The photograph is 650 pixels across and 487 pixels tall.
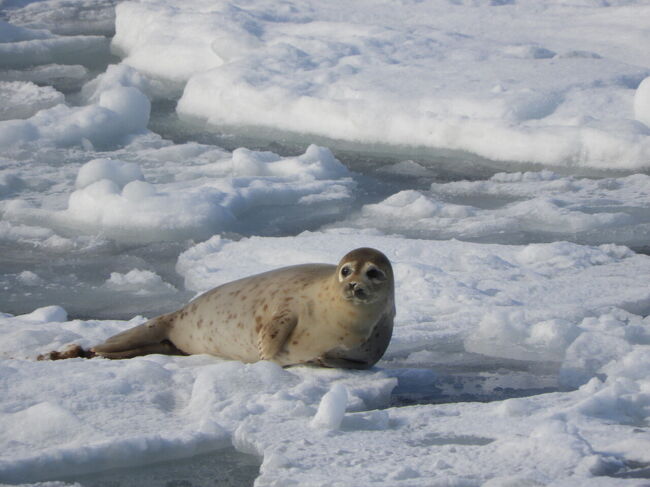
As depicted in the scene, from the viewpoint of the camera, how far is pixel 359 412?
9.74 ft

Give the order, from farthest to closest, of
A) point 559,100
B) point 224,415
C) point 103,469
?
1. point 559,100
2. point 224,415
3. point 103,469

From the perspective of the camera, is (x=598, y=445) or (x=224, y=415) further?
(x=224, y=415)

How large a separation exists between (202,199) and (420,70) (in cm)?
287

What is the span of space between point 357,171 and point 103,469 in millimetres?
4463

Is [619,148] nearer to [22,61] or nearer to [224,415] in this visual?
[224,415]

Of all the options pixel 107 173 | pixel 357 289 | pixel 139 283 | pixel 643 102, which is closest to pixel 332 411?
pixel 357 289

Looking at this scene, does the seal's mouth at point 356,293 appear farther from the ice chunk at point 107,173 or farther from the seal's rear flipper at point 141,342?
the ice chunk at point 107,173

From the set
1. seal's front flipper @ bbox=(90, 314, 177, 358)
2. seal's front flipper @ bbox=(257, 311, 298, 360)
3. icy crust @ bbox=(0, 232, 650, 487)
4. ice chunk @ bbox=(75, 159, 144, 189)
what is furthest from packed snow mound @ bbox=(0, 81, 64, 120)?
seal's front flipper @ bbox=(257, 311, 298, 360)

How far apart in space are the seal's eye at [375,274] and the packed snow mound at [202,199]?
252cm

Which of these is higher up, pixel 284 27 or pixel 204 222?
pixel 284 27

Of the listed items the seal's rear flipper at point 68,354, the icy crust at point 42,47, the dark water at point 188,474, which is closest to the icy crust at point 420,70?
the icy crust at point 42,47

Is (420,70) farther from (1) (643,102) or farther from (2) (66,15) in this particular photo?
(2) (66,15)

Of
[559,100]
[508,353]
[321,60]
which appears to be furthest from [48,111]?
[508,353]

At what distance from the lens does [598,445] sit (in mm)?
2662
